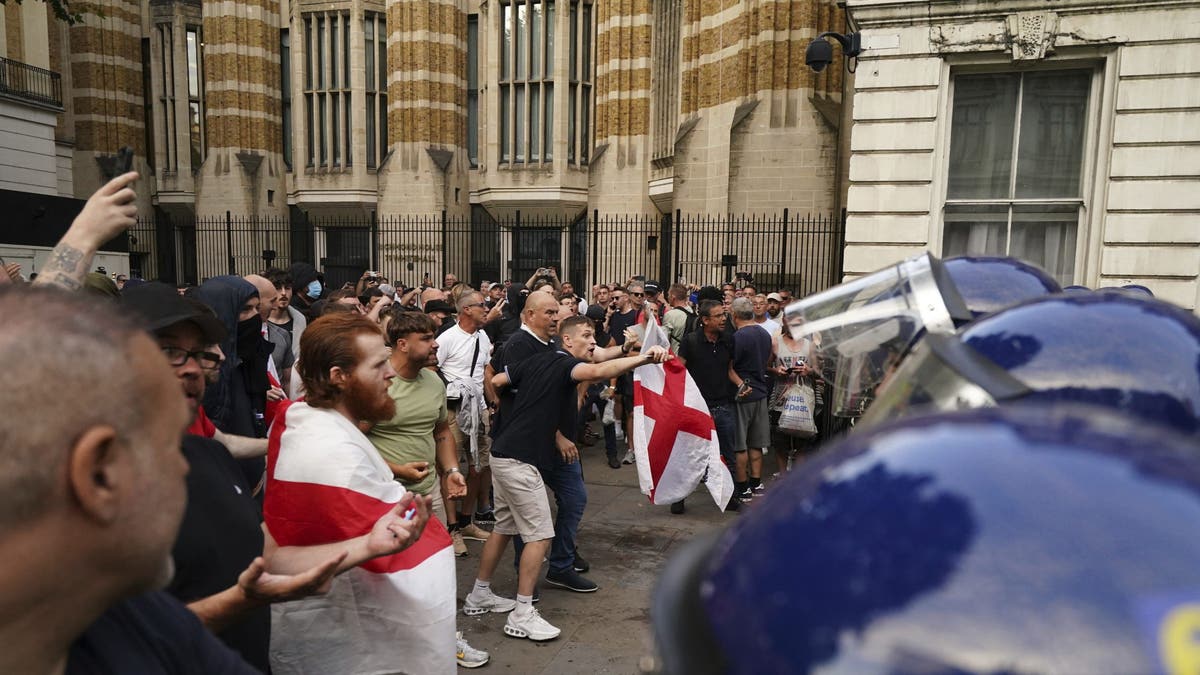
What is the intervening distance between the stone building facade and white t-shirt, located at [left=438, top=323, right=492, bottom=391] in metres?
5.73

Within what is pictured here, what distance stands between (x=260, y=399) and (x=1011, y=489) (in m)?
4.57

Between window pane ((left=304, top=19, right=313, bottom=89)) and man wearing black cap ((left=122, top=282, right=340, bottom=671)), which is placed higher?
window pane ((left=304, top=19, right=313, bottom=89))

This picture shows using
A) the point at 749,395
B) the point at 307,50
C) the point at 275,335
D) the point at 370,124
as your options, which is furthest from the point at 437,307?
the point at 307,50

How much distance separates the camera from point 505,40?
74.9ft

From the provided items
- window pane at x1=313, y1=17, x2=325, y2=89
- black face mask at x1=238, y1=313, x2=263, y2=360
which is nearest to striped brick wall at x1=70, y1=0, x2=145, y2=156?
window pane at x1=313, y1=17, x2=325, y2=89

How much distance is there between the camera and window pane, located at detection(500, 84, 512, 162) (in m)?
23.1

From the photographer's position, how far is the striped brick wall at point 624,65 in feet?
66.3

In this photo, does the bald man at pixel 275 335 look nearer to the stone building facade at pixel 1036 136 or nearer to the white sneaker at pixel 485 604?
the white sneaker at pixel 485 604

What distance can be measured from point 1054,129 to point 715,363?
540cm

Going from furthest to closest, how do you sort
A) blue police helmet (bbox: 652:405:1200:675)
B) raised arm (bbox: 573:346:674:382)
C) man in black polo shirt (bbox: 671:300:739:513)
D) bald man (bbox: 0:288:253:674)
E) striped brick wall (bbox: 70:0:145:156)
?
striped brick wall (bbox: 70:0:145:156) < man in black polo shirt (bbox: 671:300:739:513) < raised arm (bbox: 573:346:674:382) < bald man (bbox: 0:288:253:674) < blue police helmet (bbox: 652:405:1200:675)

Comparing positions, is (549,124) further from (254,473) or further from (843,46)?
(254,473)

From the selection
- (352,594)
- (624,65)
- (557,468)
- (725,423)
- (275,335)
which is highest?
(624,65)

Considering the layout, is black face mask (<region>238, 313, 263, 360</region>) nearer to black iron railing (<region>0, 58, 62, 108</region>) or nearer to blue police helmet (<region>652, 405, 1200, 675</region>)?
blue police helmet (<region>652, 405, 1200, 675</region>)

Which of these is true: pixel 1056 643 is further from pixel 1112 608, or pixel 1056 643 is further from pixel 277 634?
pixel 277 634
